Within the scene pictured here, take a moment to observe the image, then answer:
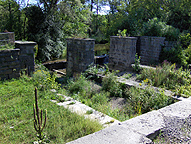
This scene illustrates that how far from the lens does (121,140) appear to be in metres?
2.45

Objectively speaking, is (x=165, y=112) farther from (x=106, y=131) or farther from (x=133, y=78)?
(x=133, y=78)

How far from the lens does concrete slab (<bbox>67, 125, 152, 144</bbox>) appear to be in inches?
95.8

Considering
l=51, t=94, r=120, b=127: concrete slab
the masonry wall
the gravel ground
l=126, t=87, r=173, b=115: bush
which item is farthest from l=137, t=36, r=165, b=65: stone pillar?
the gravel ground

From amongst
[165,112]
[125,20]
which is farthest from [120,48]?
[165,112]

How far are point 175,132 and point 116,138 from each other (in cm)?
108

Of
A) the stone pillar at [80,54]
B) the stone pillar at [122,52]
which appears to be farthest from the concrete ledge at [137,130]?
the stone pillar at [122,52]

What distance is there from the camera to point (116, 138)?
2.50m

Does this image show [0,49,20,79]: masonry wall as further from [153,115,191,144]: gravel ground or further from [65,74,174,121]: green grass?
[153,115,191,144]: gravel ground

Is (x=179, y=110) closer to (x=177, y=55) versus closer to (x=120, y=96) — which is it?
(x=120, y=96)

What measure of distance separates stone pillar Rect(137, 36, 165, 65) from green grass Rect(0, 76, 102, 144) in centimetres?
645

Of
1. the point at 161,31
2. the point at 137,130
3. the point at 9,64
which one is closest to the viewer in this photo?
the point at 137,130

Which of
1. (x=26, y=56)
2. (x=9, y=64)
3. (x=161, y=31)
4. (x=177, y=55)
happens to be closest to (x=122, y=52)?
(x=177, y=55)

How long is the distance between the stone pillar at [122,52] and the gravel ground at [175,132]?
16.4ft

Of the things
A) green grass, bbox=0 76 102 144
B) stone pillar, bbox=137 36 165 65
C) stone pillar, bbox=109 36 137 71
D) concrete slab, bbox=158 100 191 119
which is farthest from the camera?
stone pillar, bbox=137 36 165 65
